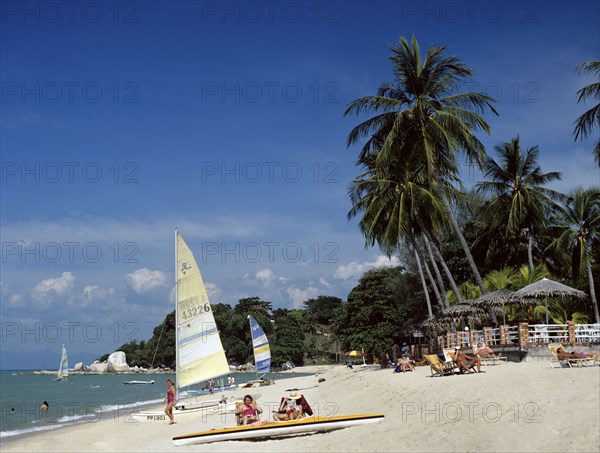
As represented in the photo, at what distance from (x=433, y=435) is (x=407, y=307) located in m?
40.7

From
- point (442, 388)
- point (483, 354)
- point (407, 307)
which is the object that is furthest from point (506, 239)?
point (442, 388)

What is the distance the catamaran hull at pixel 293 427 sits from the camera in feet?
47.1

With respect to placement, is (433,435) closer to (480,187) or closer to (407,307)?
(480,187)

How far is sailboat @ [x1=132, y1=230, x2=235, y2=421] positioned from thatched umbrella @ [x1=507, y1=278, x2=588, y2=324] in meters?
13.0

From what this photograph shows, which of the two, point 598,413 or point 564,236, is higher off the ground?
point 564,236

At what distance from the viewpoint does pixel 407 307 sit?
170 ft

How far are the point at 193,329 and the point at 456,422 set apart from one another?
11922mm

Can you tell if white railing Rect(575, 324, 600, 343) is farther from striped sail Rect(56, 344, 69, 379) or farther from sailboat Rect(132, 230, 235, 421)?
striped sail Rect(56, 344, 69, 379)

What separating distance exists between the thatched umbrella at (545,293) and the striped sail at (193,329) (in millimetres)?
12911

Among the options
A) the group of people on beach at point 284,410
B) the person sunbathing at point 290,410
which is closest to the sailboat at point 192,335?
the group of people on beach at point 284,410

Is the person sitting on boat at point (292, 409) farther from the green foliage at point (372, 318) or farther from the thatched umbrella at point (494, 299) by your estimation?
the green foliage at point (372, 318)

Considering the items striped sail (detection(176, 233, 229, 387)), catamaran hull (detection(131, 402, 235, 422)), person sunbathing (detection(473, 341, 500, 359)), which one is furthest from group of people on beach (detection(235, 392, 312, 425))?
person sunbathing (detection(473, 341, 500, 359))

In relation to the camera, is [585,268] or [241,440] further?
[585,268]

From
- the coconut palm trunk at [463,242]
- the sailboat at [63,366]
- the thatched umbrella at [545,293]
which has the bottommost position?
the sailboat at [63,366]
